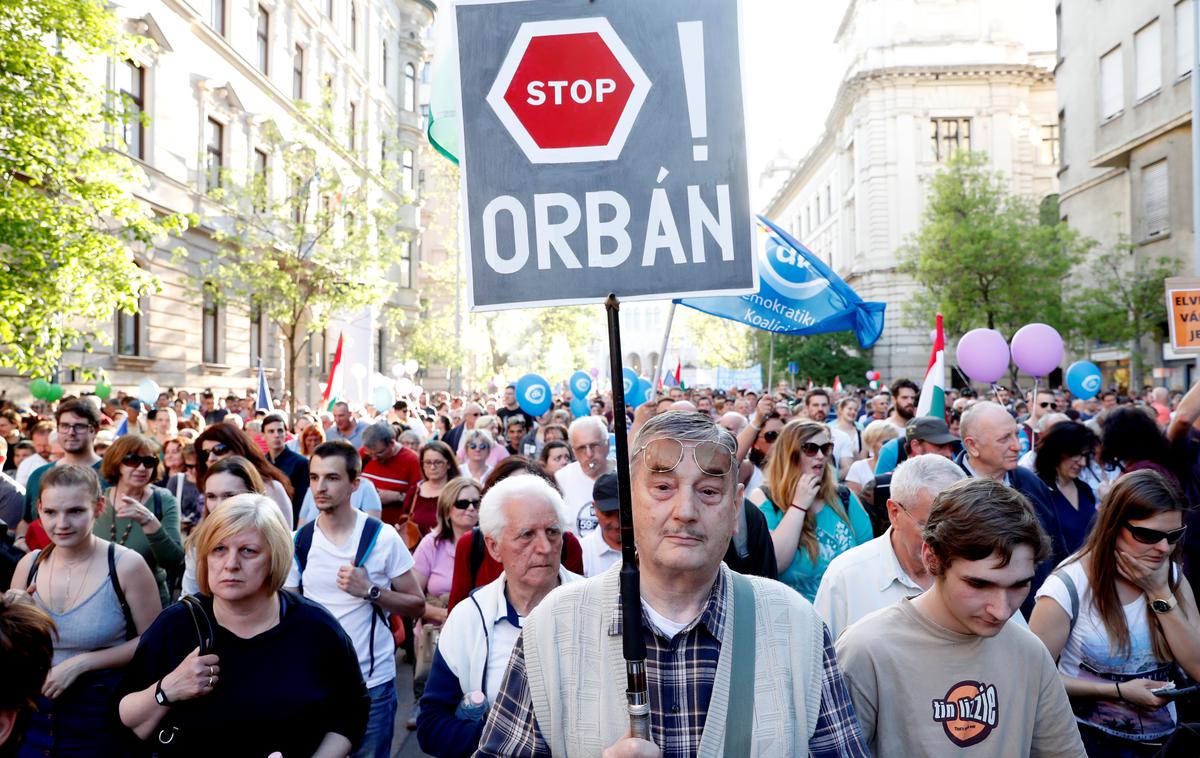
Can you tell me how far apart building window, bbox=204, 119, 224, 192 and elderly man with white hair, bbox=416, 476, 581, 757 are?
22.6m

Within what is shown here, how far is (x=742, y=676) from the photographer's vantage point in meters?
2.04

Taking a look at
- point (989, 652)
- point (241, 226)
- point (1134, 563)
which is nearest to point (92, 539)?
point (989, 652)

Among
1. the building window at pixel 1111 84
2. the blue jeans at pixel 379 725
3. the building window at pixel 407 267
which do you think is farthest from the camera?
the building window at pixel 407 267

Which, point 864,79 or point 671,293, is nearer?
point 671,293

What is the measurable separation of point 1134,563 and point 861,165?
55535mm

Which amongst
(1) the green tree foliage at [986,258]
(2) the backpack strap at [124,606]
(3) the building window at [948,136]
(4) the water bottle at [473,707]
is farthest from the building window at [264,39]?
(3) the building window at [948,136]

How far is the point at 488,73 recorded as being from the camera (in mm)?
2469

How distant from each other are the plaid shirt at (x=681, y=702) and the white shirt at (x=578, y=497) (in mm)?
4154

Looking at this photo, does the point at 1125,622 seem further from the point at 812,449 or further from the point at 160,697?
the point at 160,697

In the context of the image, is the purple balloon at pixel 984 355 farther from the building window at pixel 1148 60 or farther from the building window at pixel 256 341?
the building window at pixel 1148 60

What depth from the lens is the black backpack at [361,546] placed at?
4.87 metres

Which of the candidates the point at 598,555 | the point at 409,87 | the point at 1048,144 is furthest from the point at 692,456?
the point at 1048,144

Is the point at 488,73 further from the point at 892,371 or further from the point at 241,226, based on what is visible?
the point at 892,371

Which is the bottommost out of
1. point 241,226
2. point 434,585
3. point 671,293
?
point 434,585
